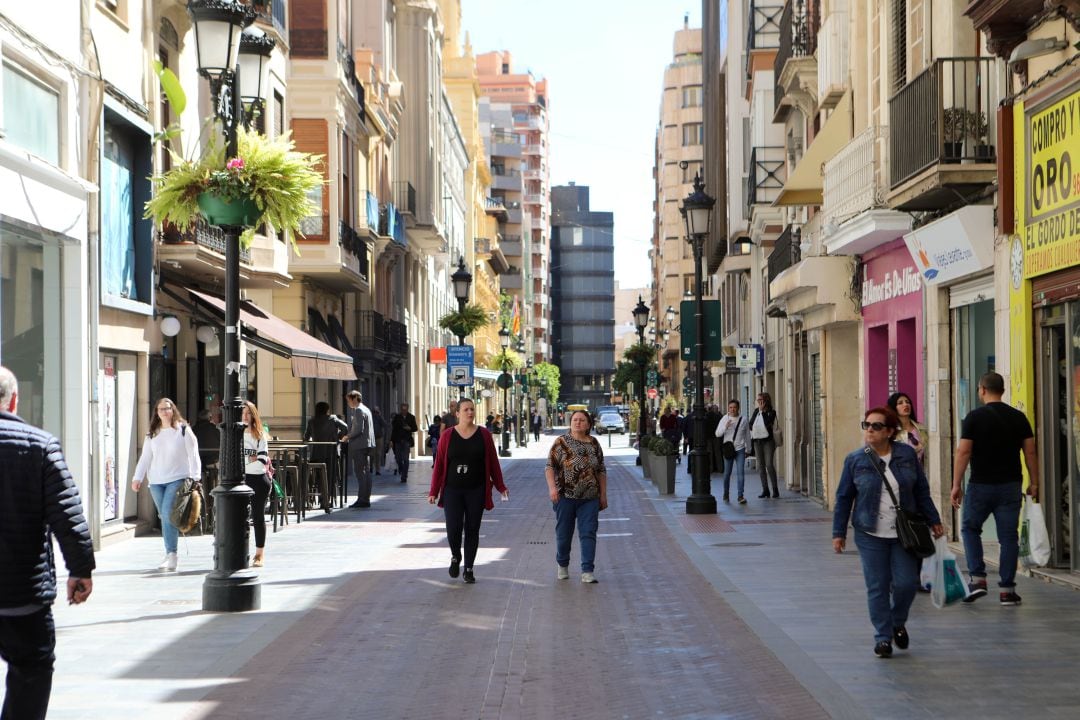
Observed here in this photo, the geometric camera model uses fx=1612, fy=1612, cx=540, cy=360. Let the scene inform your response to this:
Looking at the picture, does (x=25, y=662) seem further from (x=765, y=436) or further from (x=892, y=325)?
(x=765, y=436)

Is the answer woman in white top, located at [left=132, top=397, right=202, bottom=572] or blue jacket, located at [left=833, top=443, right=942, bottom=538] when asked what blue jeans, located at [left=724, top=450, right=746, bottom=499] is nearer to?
woman in white top, located at [left=132, top=397, right=202, bottom=572]

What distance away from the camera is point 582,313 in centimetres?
19725

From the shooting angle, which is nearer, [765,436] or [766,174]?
[765,436]

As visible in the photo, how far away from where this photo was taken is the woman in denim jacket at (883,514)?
981 cm

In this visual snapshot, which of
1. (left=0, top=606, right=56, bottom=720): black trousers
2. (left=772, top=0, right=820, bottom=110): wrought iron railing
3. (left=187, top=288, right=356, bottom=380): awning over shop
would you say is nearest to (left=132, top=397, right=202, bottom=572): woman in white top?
(left=187, top=288, right=356, bottom=380): awning over shop

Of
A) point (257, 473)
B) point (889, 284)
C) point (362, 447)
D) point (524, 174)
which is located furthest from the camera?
point (524, 174)

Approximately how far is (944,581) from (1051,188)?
4.84 metres

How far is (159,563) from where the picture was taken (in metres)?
16.5

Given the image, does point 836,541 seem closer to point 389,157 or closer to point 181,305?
point 181,305

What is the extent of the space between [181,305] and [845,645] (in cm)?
1522

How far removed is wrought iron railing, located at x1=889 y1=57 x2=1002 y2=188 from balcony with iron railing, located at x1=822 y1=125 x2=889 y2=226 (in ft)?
8.94

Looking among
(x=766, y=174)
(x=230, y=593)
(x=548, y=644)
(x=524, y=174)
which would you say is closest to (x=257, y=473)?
(x=230, y=593)

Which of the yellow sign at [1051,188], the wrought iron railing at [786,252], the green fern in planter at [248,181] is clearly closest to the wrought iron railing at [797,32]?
the wrought iron railing at [786,252]

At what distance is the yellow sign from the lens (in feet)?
43.4
